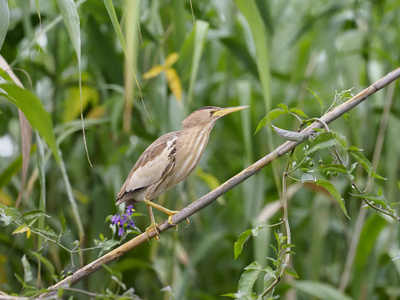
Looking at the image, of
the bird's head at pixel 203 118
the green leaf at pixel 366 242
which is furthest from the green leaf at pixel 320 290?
the bird's head at pixel 203 118

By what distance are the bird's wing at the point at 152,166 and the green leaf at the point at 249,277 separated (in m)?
0.16

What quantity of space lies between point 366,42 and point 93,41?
33.3 inches

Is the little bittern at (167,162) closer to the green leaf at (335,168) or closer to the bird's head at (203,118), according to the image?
the bird's head at (203,118)

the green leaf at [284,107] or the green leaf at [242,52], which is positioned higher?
the green leaf at [284,107]

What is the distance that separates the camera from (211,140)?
7.22 ft

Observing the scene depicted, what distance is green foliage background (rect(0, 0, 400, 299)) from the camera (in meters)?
1.68

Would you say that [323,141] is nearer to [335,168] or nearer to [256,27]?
[335,168]

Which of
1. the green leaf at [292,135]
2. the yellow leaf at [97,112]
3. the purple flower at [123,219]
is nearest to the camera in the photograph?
the green leaf at [292,135]

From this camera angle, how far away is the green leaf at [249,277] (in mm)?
681

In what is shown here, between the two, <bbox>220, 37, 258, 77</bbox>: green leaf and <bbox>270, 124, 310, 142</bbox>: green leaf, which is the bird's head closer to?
<bbox>270, 124, 310, 142</bbox>: green leaf

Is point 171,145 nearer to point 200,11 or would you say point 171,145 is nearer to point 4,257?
point 200,11

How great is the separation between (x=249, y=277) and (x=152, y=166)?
18 cm

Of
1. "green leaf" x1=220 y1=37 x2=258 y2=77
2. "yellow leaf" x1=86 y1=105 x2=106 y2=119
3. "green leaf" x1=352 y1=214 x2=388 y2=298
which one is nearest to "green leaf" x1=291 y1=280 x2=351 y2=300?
"green leaf" x1=352 y1=214 x2=388 y2=298

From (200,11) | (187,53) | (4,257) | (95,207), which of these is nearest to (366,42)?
(200,11)
